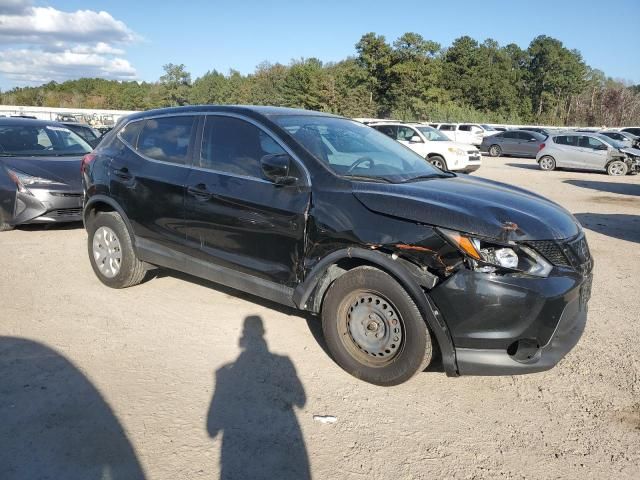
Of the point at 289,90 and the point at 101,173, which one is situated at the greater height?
the point at 289,90

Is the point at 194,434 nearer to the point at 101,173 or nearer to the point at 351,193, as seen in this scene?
the point at 351,193

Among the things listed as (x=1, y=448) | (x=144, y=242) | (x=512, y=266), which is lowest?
(x=1, y=448)

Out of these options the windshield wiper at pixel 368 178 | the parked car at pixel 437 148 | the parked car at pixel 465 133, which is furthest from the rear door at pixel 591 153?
the windshield wiper at pixel 368 178

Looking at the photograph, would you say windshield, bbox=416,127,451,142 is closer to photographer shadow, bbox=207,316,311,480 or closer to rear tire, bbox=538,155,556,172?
rear tire, bbox=538,155,556,172

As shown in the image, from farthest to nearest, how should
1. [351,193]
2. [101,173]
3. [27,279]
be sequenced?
[27,279], [101,173], [351,193]

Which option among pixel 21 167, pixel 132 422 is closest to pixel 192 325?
pixel 132 422

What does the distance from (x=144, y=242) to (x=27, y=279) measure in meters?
1.76

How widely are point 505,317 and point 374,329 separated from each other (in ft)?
2.81

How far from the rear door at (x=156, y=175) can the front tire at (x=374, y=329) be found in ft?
5.64

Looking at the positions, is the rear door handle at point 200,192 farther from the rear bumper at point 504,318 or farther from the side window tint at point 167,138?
the rear bumper at point 504,318

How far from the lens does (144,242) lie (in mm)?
4941

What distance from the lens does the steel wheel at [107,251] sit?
5.25 meters

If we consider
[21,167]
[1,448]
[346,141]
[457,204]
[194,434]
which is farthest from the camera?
[21,167]

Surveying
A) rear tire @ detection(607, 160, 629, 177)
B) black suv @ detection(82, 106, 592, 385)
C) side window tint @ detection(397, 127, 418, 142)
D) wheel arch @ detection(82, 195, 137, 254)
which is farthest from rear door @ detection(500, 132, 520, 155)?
wheel arch @ detection(82, 195, 137, 254)
